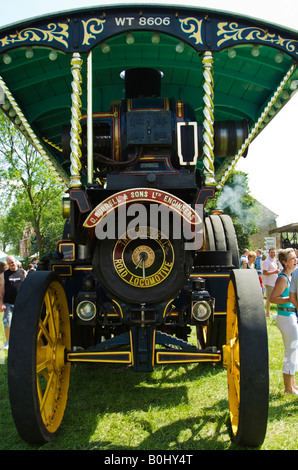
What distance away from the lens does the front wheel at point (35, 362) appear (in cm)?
230

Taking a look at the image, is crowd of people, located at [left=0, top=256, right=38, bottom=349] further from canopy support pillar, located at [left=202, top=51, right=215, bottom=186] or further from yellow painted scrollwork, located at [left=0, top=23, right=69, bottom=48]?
canopy support pillar, located at [left=202, top=51, right=215, bottom=186]

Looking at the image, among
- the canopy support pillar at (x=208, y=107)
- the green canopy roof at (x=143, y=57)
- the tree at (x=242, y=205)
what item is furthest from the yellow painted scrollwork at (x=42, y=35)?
the tree at (x=242, y=205)

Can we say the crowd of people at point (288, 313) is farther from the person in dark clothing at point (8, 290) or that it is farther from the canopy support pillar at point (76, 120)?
the person in dark clothing at point (8, 290)

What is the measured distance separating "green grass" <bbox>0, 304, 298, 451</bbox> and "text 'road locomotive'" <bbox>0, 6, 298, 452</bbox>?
0.27 metres

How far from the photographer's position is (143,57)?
366cm

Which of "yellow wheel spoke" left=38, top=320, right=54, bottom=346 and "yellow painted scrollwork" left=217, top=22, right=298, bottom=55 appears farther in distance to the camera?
"yellow painted scrollwork" left=217, top=22, right=298, bottom=55

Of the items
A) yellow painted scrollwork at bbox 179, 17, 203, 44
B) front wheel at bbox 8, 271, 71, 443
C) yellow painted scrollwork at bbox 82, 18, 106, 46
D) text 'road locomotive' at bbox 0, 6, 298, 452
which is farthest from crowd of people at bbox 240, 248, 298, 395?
yellow painted scrollwork at bbox 82, 18, 106, 46

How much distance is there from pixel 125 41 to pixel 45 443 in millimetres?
2881

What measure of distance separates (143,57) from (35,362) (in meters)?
2.62

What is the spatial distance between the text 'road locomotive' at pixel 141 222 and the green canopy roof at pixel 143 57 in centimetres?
1

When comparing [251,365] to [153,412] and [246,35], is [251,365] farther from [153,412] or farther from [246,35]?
[246,35]

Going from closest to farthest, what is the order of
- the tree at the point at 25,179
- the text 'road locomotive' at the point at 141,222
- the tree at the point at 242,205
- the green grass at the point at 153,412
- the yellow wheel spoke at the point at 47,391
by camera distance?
1. the text 'road locomotive' at the point at 141,222
2. the yellow wheel spoke at the point at 47,391
3. the green grass at the point at 153,412
4. the tree at the point at 25,179
5. the tree at the point at 242,205

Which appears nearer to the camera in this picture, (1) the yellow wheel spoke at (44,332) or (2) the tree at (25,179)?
(1) the yellow wheel spoke at (44,332)

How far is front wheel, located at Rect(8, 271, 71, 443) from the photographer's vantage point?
2.30 metres
